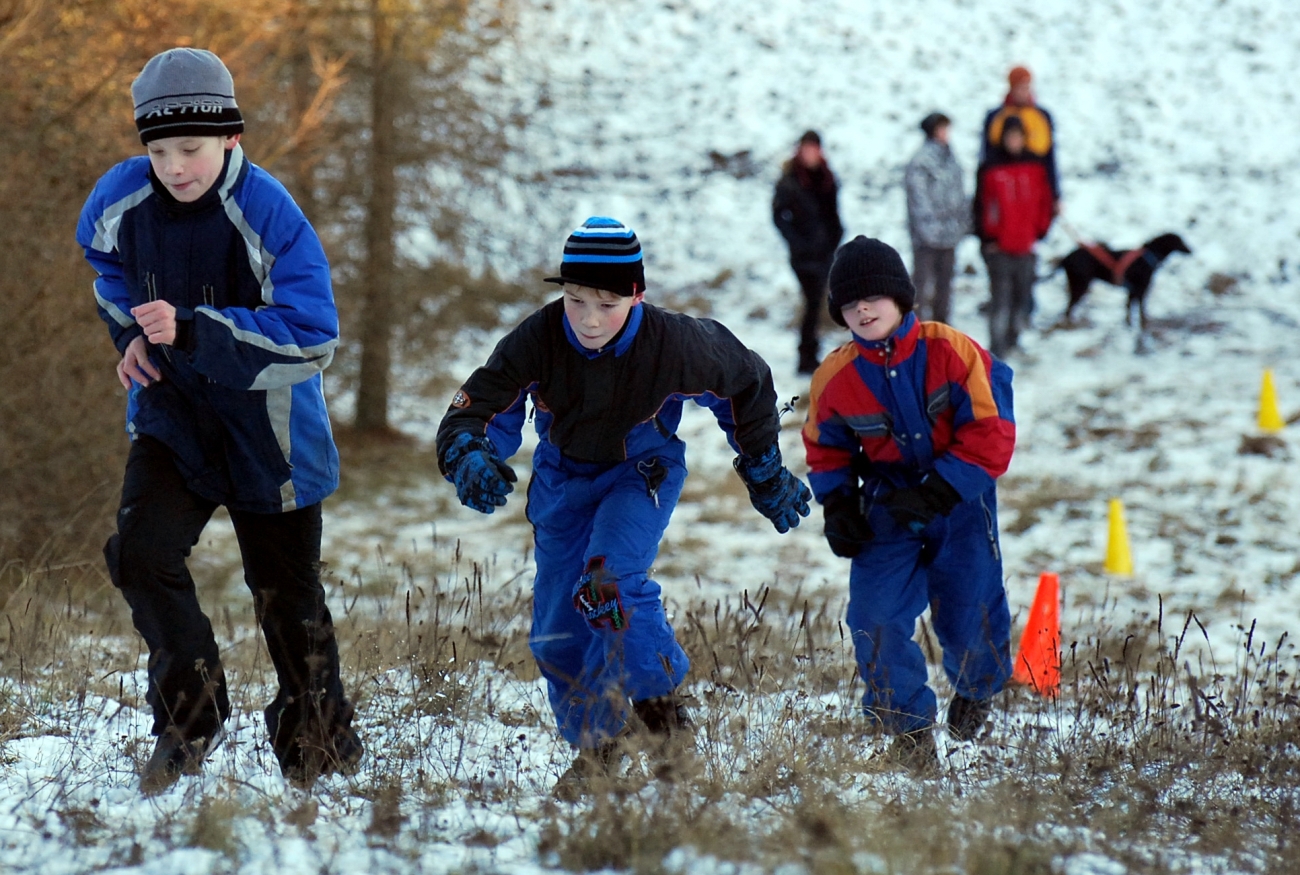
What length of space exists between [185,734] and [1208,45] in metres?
24.8

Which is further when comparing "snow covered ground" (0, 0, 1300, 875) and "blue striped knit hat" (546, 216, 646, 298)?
"blue striped knit hat" (546, 216, 646, 298)

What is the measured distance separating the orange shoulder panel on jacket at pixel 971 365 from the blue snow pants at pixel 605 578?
1084 millimetres

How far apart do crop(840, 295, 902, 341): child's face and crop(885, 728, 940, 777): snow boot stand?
1368 millimetres

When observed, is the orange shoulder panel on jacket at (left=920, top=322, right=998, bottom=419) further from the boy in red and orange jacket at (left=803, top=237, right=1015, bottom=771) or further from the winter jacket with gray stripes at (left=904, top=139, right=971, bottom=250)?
the winter jacket with gray stripes at (left=904, top=139, right=971, bottom=250)

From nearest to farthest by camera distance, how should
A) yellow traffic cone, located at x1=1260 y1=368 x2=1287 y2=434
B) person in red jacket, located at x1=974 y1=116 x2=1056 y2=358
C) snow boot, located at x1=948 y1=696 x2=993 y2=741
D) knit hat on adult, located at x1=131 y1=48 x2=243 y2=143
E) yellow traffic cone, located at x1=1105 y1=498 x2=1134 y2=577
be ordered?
knit hat on adult, located at x1=131 y1=48 x2=243 y2=143, snow boot, located at x1=948 y1=696 x2=993 y2=741, yellow traffic cone, located at x1=1105 y1=498 x2=1134 y2=577, yellow traffic cone, located at x1=1260 y1=368 x2=1287 y2=434, person in red jacket, located at x1=974 y1=116 x2=1056 y2=358

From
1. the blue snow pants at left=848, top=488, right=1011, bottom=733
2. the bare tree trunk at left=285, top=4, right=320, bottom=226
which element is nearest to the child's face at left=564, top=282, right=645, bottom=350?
the blue snow pants at left=848, top=488, right=1011, bottom=733

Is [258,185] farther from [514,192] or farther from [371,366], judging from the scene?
[514,192]

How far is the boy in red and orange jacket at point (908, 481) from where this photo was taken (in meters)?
4.42

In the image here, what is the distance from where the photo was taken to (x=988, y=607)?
4.71m

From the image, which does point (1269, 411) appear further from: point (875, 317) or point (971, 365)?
point (875, 317)

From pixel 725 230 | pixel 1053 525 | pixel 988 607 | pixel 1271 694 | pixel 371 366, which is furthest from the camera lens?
pixel 725 230

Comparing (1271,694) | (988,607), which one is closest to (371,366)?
(988,607)

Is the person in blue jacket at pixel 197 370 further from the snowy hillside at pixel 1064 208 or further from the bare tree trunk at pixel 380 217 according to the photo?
the bare tree trunk at pixel 380 217

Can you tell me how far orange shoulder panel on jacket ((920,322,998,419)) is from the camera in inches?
175
